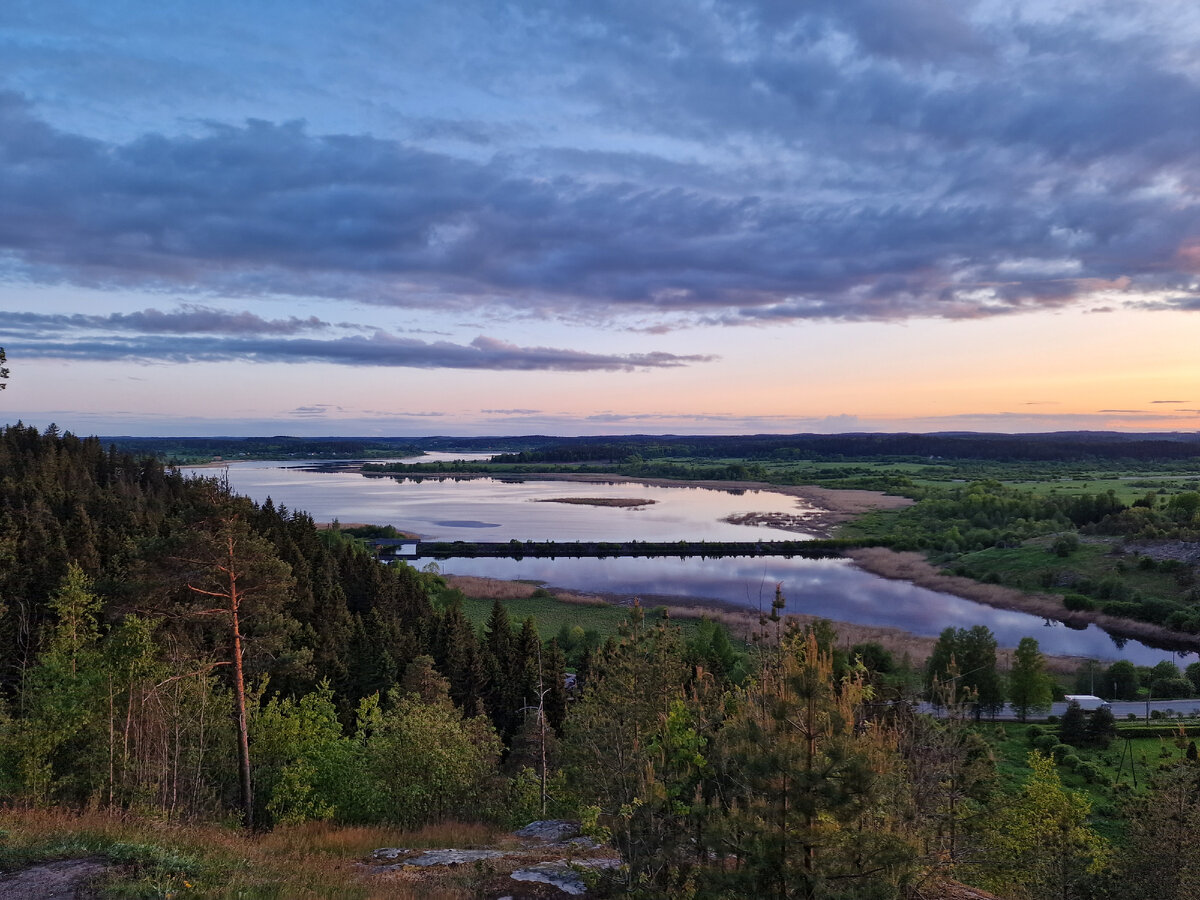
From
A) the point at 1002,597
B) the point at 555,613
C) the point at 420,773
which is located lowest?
the point at 1002,597

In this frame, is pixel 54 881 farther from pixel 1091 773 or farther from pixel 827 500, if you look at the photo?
pixel 827 500

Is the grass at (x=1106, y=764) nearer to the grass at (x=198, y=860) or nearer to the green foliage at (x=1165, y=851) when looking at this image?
the green foliage at (x=1165, y=851)

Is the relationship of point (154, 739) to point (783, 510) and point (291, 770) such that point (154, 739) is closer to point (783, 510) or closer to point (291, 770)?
point (291, 770)

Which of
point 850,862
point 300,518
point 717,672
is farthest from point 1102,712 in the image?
point 300,518

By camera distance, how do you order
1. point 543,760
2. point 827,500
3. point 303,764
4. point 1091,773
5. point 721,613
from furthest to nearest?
point 827,500 → point 721,613 → point 1091,773 → point 543,760 → point 303,764

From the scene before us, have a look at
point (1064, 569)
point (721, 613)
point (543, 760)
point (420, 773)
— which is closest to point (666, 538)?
point (721, 613)

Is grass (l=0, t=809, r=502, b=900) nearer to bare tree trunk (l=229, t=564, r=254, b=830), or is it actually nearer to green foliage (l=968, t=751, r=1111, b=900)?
bare tree trunk (l=229, t=564, r=254, b=830)

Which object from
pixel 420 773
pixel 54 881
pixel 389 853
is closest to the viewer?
pixel 54 881
